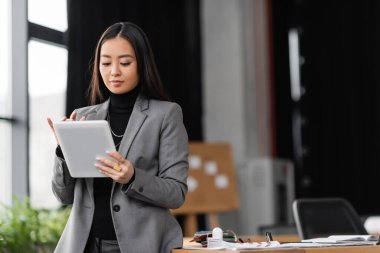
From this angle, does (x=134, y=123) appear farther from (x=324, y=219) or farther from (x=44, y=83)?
(x=44, y=83)

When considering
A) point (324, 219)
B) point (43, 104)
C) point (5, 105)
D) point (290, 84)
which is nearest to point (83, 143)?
point (324, 219)

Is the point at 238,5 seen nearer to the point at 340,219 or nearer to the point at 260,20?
the point at 260,20

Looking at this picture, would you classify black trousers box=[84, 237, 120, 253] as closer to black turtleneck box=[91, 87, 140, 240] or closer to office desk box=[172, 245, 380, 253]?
black turtleneck box=[91, 87, 140, 240]

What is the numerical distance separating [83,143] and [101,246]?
0.32 metres

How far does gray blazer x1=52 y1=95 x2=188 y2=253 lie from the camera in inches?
96.3

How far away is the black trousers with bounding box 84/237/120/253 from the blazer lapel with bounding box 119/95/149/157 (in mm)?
268

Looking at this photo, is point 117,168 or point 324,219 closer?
point 117,168

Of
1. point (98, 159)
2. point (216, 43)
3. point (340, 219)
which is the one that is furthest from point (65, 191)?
point (216, 43)

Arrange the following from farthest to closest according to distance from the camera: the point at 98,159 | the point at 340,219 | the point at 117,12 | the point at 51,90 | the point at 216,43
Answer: the point at 216,43
the point at 117,12
the point at 51,90
the point at 340,219
the point at 98,159

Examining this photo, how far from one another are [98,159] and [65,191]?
0.22 metres

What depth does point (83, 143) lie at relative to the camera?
2.45 m

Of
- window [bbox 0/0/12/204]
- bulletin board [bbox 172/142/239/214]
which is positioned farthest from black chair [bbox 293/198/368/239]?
bulletin board [bbox 172/142/239/214]

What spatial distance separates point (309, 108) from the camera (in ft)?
29.9

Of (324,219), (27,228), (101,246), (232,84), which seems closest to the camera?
(101,246)
